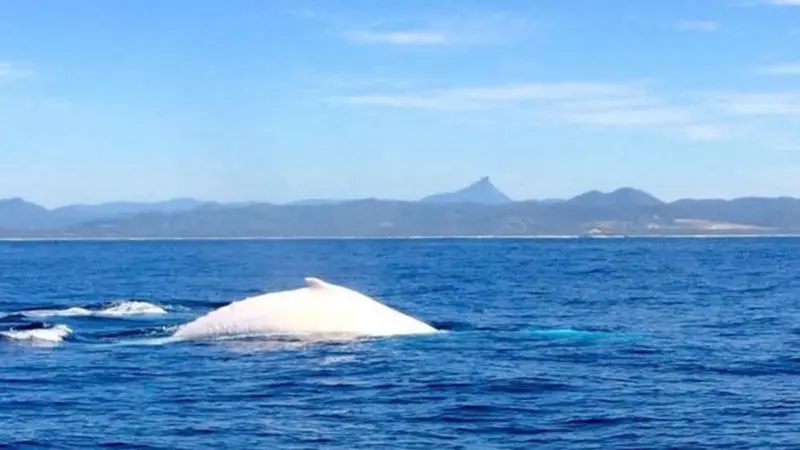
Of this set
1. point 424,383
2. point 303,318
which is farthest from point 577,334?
point 424,383

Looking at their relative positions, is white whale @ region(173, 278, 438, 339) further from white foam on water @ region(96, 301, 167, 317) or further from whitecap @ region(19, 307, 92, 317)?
whitecap @ region(19, 307, 92, 317)

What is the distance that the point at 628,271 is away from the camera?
331 ft

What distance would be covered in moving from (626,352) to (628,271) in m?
68.7

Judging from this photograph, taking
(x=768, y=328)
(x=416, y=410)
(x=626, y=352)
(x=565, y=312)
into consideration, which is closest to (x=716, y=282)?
(x=565, y=312)

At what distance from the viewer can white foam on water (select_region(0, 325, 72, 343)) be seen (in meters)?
36.9

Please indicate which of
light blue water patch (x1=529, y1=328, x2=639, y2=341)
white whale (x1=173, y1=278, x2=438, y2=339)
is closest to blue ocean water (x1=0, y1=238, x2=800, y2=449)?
light blue water patch (x1=529, y1=328, x2=639, y2=341)

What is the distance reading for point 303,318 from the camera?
35.7 metres

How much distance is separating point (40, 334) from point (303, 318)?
794cm

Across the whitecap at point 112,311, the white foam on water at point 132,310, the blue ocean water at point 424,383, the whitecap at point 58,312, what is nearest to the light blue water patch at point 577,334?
the blue ocean water at point 424,383

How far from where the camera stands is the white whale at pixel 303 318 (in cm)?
3553

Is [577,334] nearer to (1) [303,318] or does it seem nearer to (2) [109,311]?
(1) [303,318]

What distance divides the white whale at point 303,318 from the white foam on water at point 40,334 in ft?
11.8

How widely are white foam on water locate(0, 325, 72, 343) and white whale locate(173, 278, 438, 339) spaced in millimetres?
3600

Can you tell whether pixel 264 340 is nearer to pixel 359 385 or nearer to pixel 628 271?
pixel 359 385
